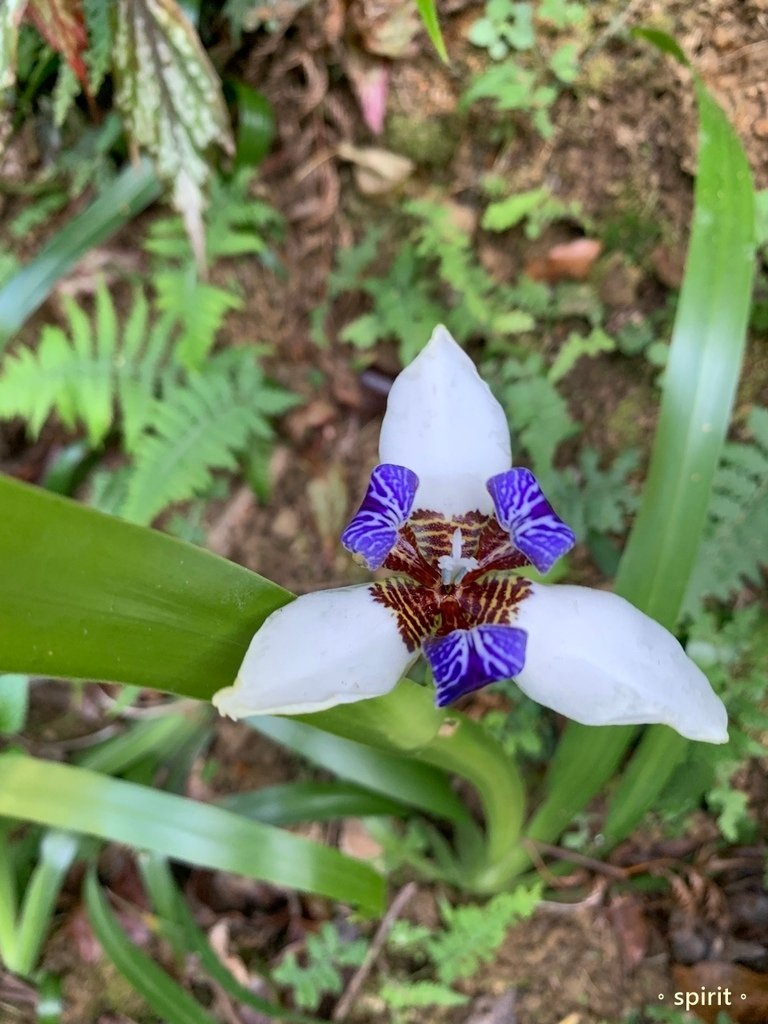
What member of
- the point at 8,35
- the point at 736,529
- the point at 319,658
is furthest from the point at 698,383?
the point at 8,35

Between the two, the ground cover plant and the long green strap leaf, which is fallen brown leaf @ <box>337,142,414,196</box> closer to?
the ground cover plant

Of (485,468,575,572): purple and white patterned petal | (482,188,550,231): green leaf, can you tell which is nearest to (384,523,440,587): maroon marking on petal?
(485,468,575,572): purple and white patterned petal

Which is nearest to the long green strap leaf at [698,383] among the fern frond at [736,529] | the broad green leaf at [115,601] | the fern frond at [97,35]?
the fern frond at [736,529]

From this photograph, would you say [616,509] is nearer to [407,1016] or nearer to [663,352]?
[663,352]

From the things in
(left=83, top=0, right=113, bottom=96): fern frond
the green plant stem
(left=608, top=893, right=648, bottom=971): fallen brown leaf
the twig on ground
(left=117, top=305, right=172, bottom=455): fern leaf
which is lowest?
the twig on ground

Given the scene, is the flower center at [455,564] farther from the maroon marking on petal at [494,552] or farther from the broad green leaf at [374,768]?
the broad green leaf at [374,768]
